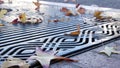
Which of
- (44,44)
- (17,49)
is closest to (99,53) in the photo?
(44,44)

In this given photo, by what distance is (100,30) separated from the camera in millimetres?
3041

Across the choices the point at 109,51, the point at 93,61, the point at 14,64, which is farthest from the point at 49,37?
the point at 14,64

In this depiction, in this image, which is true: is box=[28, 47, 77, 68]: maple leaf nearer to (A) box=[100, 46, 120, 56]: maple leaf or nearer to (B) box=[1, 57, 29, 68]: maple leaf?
(B) box=[1, 57, 29, 68]: maple leaf

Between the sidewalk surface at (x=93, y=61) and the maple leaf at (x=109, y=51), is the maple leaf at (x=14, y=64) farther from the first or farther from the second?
the maple leaf at (x=109, y=51)

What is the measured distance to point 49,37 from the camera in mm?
2613

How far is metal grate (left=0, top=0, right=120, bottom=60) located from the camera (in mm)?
2164

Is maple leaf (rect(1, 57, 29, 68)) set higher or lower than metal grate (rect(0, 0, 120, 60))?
higher

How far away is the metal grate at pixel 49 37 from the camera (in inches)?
85.2

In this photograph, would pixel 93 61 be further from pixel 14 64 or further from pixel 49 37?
pixel 49 37

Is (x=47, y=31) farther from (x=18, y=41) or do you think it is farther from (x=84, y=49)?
(x=84, y=49)

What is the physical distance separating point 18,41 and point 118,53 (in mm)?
944

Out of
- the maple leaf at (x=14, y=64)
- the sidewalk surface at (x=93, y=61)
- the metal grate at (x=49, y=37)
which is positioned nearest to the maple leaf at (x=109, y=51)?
the sidewalk surface at (x=93, y=61)

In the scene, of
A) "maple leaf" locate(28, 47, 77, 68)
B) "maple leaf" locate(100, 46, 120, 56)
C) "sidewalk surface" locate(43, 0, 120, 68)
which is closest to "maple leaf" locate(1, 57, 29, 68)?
"maple leaf" locate(28, 47, 77, 68)

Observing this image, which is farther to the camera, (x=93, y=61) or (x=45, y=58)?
(x=93, y=61)
